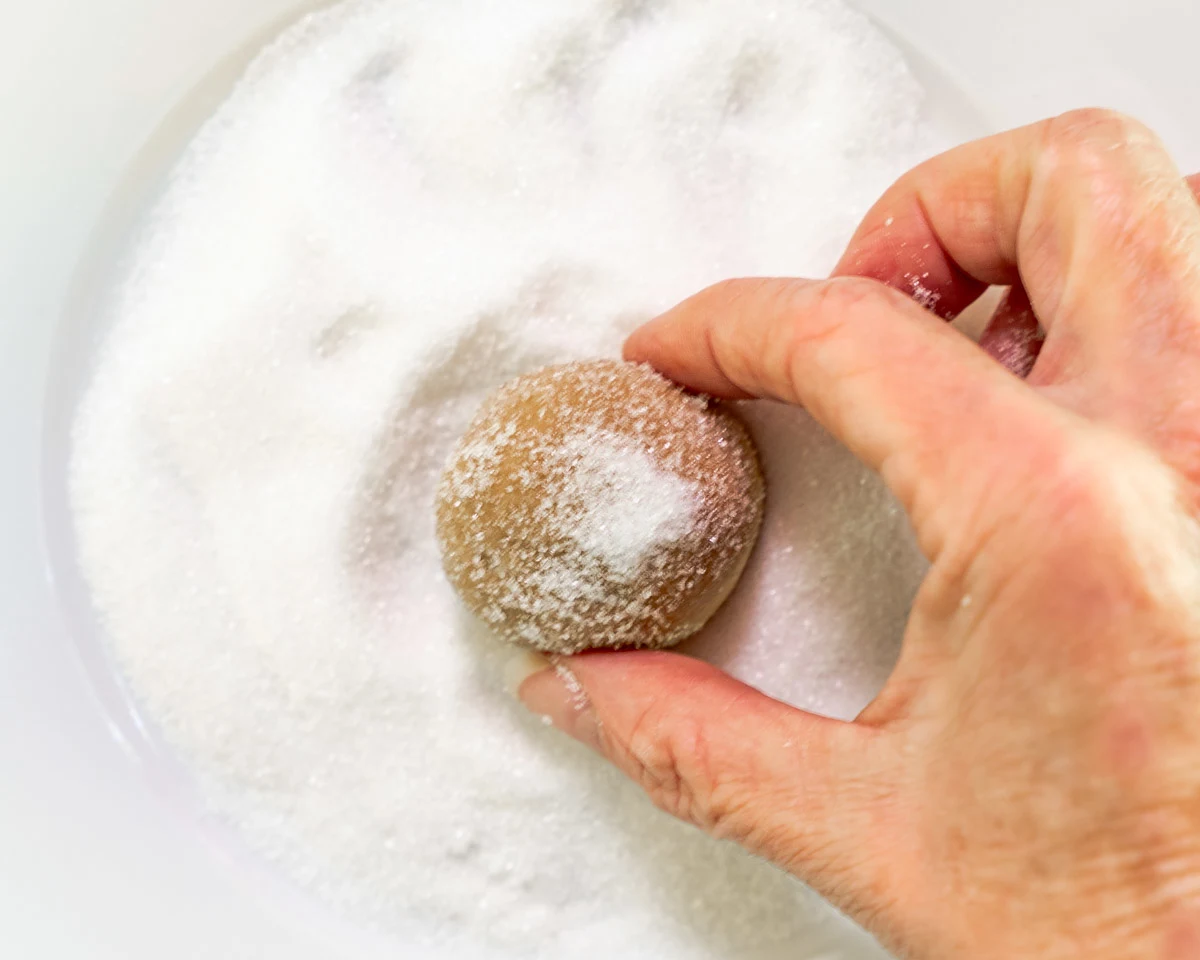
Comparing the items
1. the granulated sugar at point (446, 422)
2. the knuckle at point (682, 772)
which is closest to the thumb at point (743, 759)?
the knuckle at point (682, 772)

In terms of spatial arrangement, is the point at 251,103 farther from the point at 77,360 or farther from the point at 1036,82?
the point at 1036,82

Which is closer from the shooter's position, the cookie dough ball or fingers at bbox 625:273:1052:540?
fingers at bbox 625:273:1052:540

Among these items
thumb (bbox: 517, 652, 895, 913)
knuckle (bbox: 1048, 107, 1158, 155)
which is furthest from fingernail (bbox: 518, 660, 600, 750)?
knuckle (bbox: 1048, 107, 1158, 155)

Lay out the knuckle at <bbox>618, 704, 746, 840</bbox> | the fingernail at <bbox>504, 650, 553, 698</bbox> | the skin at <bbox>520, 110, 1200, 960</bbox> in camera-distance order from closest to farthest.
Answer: the skin at <bbox>520, 110, 1200, 960</bbox>, the knuckle at <bbox>618, 704, 746, 840</bbox>, the fingernail at <bbox>504, 650, 553, 698</bbox>

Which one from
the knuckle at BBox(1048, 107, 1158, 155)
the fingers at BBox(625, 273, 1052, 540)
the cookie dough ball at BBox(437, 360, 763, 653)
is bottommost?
the cookie dough ball at BBox(437, 360, 763, 653)

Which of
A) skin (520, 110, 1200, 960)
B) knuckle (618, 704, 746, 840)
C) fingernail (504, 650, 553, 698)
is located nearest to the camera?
skin (520, 110, 1200, 960)

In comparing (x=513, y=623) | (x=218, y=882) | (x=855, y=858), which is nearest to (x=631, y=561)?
(x=513, y=623)

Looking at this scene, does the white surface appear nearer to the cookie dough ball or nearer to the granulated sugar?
the granulated sugar
